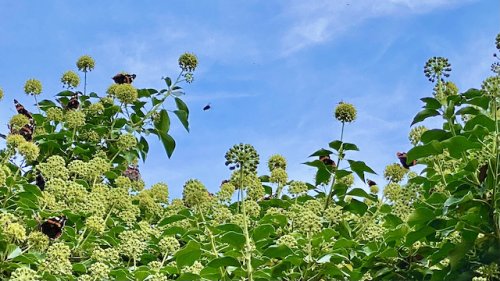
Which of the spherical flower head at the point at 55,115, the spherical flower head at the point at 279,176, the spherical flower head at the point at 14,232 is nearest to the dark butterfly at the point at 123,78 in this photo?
the spherical flower head at the point at 55,115

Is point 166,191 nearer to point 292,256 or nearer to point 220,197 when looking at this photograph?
point 220,197

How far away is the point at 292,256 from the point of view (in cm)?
372

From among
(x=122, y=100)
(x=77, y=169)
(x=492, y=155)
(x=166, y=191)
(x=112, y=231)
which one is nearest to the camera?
(x=492, y=155)

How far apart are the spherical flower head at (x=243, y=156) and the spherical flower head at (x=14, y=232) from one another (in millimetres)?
1263

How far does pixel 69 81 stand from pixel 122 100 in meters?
1.01

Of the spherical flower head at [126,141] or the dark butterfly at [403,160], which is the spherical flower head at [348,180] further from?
the spherical flower head at [126,141]

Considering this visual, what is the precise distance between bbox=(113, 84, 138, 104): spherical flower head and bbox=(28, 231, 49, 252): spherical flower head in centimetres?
271

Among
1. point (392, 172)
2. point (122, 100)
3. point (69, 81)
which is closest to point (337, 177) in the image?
point (392, 172)

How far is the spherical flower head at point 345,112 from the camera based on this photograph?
549 centimetres

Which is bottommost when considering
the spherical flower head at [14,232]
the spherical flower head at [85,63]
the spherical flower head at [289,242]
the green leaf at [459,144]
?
the spherical flower head at [289,242]

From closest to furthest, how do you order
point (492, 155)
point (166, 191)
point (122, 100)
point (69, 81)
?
1. point (492, 155)
2. point (166, 191)
3. point (122, 100)
4. point (69, 81)

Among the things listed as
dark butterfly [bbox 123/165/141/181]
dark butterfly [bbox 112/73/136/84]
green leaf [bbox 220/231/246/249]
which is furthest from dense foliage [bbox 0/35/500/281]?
dark butterfly [bbox 112/73/136/84]

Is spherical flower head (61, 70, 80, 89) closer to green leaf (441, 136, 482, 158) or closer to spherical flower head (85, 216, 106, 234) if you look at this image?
spherical flower head (85, 216, 106, 234)

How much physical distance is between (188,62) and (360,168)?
2.65 m
